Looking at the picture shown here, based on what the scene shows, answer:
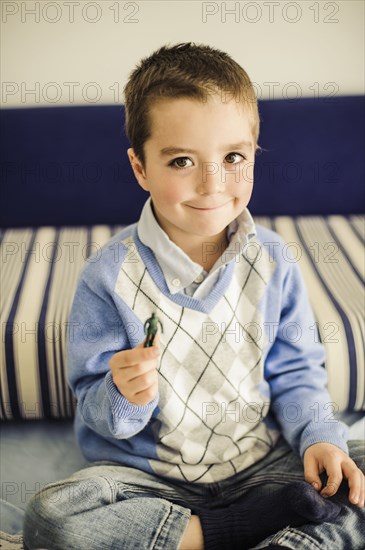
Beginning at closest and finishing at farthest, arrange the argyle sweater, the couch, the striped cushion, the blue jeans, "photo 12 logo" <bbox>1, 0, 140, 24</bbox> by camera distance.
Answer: the blue jeans
the argyle sweater
the striped cushion
the couch
"photo 12 logo" <bbox>1, 0, 140, 24</bbox>

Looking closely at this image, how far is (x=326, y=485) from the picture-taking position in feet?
3.12

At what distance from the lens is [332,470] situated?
37.3 inches

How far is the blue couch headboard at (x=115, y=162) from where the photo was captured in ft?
5.31

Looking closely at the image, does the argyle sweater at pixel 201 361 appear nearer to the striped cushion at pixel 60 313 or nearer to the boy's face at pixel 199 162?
the boy's face at pixel 199 162

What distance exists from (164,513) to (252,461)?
0.18 meters

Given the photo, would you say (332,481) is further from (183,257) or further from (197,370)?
(183,257)

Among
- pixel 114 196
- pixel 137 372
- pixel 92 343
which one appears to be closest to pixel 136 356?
pixel 137 372

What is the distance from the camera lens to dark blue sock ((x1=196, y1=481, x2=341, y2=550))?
90 cm

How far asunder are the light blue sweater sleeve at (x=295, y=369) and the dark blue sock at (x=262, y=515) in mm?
114

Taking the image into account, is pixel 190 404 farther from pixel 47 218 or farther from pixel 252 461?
pixel 47 218

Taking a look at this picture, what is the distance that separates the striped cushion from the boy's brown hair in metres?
0.46

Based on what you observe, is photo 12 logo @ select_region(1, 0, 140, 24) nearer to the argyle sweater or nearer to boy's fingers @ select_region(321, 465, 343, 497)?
the argyle sweater

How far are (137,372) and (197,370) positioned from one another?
17 centimetres

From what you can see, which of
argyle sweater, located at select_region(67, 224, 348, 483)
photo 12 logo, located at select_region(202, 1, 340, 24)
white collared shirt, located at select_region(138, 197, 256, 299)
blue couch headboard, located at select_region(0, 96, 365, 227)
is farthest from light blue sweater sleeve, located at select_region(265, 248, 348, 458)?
photo 12 logo, located at select_region(202, 1, 340, 24)
